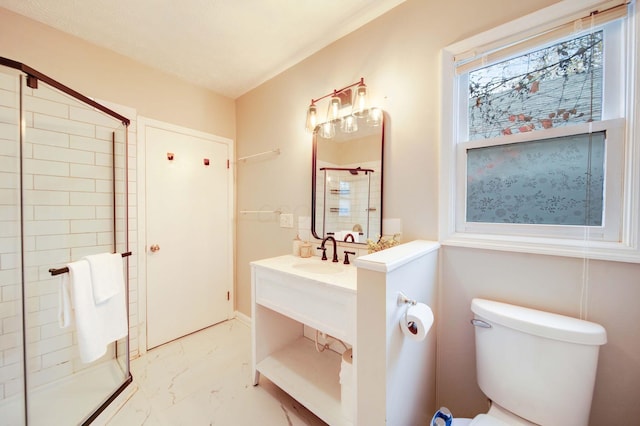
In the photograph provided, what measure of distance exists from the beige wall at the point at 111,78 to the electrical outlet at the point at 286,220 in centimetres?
120

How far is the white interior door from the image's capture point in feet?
6.82

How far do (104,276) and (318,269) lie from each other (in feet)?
4.17

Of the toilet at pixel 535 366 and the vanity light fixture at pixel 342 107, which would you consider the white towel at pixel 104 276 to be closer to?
the vanity light fixture at pixel 342 107

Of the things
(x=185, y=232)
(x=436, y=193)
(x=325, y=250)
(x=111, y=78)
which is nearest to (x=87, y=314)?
(x=185, y=232)

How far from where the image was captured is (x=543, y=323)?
35.6 inches

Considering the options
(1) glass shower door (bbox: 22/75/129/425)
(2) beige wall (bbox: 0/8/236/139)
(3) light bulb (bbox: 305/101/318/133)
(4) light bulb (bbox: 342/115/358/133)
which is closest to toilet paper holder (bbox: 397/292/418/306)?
(4) light bulb (bbox: 342/115/358/133)

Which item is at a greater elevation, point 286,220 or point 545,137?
point 545,137

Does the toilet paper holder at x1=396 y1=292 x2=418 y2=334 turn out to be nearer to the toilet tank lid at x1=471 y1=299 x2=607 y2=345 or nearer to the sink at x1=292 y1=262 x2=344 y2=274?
the toilet tank lid at x1=471 y1=299 x2=607 y2=345

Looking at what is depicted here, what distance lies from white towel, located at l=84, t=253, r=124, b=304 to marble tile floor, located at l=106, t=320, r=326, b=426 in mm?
747

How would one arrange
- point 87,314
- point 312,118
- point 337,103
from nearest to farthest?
point 87,314 → point 337,103 → point 312,118

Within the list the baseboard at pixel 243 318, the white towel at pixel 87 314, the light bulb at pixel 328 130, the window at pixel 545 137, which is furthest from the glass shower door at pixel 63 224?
the window at pixel 545 137

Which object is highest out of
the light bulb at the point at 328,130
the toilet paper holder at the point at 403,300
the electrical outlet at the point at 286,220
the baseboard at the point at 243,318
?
the light bulb at the point at 328,130

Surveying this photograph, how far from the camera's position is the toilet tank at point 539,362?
0.85 m

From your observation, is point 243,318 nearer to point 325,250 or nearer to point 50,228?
point 325,250
